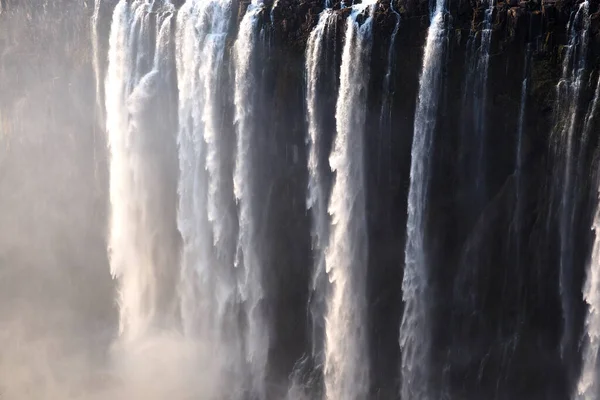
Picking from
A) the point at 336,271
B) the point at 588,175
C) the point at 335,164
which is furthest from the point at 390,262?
the point at 588,175

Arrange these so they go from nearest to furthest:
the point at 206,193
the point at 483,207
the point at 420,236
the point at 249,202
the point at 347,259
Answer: the point at 483,207 < the point at 420,236 < the point at 347,259 < the point at 249,202 < the point at 206,193

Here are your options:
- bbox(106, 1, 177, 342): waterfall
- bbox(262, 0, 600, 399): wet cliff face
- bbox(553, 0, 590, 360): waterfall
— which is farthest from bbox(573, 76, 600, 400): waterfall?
bbox(106, 1, 177, 342): waterfall

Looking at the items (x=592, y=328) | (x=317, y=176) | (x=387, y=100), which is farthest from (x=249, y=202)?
(x=592, y=328)

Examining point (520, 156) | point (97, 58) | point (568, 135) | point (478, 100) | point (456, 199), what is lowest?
point (456, 199)

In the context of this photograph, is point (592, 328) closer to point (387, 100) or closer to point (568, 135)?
point (568, 135)

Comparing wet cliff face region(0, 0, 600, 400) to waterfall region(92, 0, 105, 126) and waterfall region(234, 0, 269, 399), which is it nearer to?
waterfall region(234, 0, 269, 399)

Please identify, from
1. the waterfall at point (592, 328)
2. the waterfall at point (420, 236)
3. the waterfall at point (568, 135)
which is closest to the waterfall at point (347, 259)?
the waterfall at point (420, 236)
